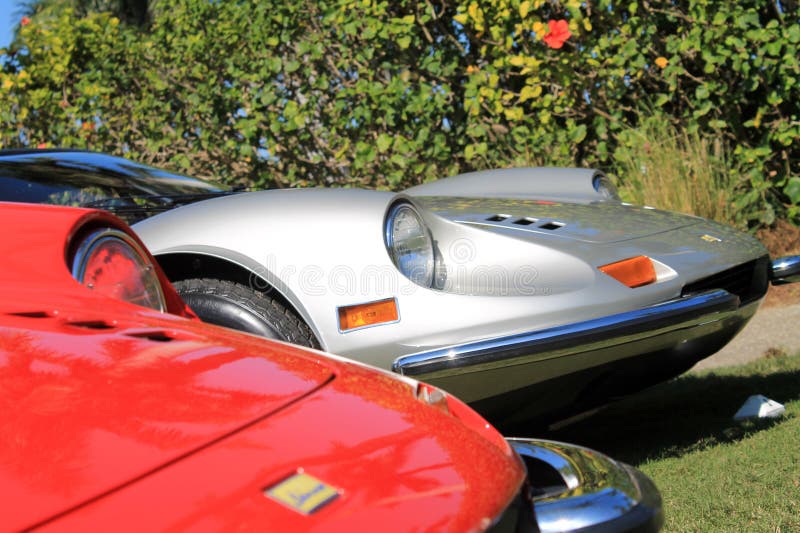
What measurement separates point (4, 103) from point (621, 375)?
5995mm

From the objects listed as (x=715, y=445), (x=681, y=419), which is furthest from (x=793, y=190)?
(x=715, y=445)

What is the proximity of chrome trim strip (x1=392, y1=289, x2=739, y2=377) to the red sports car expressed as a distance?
83 centimetres

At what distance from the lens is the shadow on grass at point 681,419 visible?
3.12 meters

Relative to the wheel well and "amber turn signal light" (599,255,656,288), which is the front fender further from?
"amber turn signal light" (599,255,656,288)

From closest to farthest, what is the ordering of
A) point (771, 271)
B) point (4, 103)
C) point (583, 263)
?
point (583, 263)
point (771, 271)
point (4, 103)

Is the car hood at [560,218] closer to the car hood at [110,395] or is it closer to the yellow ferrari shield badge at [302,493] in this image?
the car hood at [110,395]

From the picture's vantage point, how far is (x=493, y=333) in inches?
98.6

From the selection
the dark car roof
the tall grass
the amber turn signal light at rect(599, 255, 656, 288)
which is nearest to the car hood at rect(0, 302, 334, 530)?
the amber turn signal light at rect(599, 255, 656, 288)

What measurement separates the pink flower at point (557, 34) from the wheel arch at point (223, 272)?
3656 millimetres

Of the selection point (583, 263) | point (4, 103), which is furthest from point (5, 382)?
point (4, 103)

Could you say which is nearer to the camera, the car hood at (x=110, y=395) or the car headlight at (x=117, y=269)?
the car hood at (x=110, y=395)

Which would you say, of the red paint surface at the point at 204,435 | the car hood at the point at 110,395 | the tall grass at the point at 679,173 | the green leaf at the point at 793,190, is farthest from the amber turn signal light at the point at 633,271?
the green leaf at the point at 793,190

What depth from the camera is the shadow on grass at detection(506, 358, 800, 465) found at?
3.12 meters

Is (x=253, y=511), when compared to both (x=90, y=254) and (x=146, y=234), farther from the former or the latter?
(x=146, y=234)
